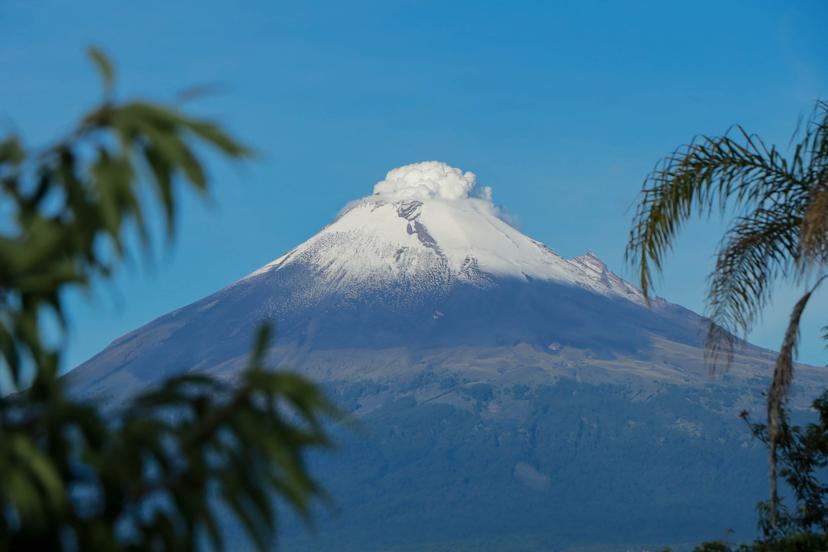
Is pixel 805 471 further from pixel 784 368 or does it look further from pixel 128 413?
pixel 128 413

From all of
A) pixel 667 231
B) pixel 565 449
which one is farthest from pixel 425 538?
pixel 667 231

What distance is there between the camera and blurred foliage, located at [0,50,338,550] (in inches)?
114

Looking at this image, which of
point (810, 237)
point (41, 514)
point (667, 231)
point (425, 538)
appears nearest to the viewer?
point (41, 514)

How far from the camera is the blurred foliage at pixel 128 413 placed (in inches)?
114

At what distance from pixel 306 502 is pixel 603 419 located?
7737 inches

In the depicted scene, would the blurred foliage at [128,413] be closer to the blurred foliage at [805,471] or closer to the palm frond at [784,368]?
the palm frond at [784,368]

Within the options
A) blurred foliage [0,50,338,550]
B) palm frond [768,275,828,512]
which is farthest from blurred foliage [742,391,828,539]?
blurred foliage [0,50,338,550]

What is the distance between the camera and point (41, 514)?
8.95ft

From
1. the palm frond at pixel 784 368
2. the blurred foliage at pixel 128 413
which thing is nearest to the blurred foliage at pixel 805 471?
the palm frond at pixel 784 368

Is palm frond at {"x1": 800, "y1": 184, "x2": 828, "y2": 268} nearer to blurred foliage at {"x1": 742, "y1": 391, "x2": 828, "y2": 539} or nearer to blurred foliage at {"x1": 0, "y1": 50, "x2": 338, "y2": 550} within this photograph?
blurred foliage at {"x1": 0, "y1": 50, "x2": 338, "y2": 550}

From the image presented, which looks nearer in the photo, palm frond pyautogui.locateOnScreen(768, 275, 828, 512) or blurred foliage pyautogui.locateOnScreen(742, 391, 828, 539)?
palm frond pyautogui.locateOnScreen(768, 275, 828, 512)

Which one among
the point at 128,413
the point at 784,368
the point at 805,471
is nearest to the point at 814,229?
the point at 784,368

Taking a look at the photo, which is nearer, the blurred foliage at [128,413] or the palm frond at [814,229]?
the blurred foliage at [128,413]

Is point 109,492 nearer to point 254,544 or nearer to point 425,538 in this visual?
point 254,544
